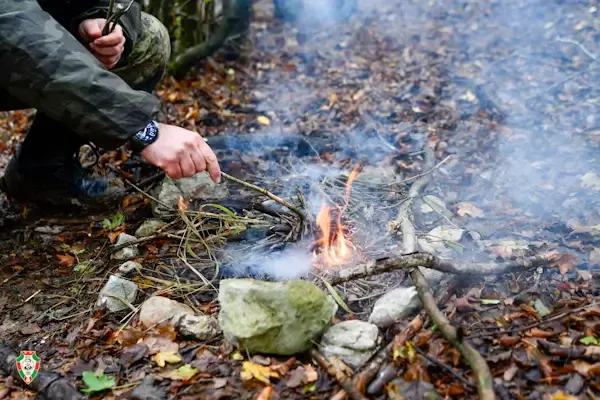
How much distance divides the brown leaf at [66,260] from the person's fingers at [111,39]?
1317mm

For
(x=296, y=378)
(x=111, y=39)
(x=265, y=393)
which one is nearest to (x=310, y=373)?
(x=296, y=378)

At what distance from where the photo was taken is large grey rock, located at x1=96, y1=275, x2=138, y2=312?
2.81 meters

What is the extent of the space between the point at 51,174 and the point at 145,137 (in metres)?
1.55

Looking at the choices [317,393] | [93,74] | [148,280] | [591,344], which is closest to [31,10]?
[93,74]

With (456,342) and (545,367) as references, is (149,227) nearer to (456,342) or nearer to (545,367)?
(456,342)

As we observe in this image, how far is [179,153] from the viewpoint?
8.43 ft

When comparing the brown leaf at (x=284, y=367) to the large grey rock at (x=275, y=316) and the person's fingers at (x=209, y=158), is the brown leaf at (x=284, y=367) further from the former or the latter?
the person's fingers at (x=209, y=158)

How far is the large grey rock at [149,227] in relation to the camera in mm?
3432

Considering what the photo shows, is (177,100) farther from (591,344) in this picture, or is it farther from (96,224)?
(591,344)

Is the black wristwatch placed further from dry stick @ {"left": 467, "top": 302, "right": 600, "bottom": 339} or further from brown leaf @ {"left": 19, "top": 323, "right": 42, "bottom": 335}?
dry stick @ {"left": 467, "top": 302, "right": 600, "bottom": 339}

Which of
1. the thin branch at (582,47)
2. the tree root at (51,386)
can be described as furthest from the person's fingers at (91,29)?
the thin branch at (582,47)

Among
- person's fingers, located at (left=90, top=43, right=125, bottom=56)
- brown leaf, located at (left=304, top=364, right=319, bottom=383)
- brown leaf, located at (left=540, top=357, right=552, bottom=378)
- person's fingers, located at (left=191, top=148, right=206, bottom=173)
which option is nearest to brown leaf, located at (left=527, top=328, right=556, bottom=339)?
brown leaf, located at (left=540, top=357, right=552, bottom=378)

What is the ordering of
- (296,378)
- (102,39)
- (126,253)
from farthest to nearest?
1. (126,253)
2. (102,39)
3. (296,378)

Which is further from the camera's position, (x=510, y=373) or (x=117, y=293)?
(x=117, y=293)
